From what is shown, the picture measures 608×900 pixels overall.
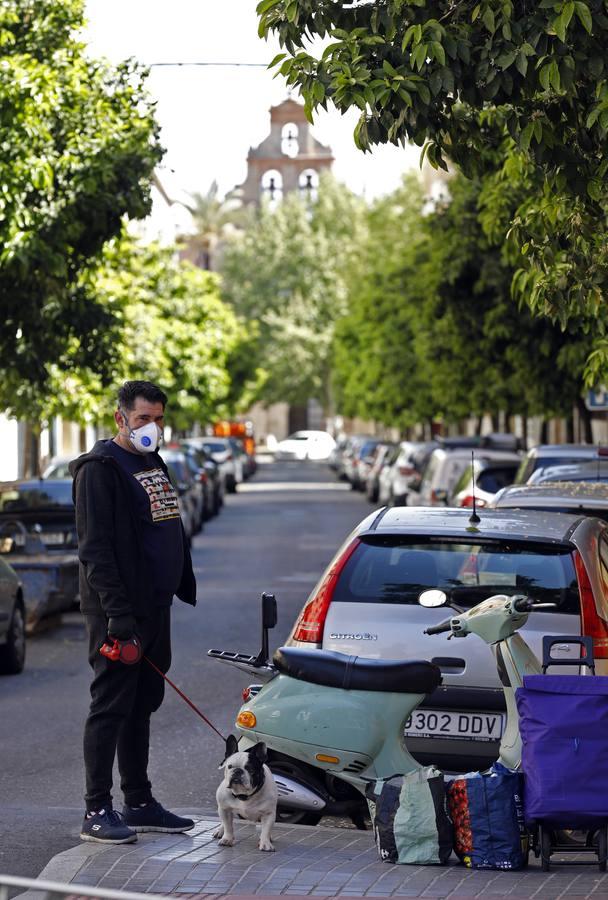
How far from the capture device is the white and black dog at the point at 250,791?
264 inches

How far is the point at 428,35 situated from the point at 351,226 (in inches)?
3694

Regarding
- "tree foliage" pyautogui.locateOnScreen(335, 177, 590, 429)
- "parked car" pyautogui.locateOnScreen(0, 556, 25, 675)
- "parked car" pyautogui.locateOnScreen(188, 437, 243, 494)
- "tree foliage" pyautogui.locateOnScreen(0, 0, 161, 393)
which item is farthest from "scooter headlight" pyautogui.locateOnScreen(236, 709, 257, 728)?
"parked car" pyautogui.locateOnScreen(188, 437, 243, 494)

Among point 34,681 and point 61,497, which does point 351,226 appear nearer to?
point 61,497

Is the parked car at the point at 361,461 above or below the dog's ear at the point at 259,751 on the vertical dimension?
below

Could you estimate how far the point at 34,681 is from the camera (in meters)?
13.8

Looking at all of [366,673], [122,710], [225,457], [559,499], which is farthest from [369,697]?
[225,457]

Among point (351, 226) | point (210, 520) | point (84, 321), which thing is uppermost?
point (351, 226)

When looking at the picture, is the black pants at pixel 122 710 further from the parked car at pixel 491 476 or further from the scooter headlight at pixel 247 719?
the parked car at pixel 491 476

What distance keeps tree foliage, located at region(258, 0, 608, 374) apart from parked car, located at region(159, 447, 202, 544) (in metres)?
20.6

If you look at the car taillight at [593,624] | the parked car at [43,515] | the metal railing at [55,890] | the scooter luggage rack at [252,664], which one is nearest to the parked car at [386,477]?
the parked car at [43,515]

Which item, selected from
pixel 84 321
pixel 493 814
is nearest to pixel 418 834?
pixel 493 814

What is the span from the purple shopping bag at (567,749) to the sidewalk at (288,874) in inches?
10.7

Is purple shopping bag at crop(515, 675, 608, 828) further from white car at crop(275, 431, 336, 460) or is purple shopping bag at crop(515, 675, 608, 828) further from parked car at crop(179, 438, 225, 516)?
white car at crop(275, 431, 336, 460)

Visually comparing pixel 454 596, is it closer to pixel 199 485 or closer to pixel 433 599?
pixel 433 599
